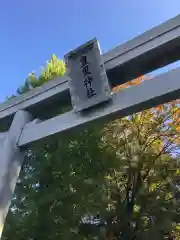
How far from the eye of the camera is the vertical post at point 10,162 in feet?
10.2

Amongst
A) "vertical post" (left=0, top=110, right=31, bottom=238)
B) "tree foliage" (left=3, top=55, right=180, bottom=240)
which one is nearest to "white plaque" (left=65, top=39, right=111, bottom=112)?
"vertical post" (left=0, top=110, right=31, bottom=238)

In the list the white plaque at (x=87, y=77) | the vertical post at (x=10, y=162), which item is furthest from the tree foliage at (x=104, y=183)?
the white plaque at (x=87, y=77)

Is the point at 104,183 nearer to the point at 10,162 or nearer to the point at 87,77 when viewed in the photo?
the point at 10,162

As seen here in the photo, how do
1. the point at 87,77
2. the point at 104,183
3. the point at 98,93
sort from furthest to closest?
the point at 104,183
the point at 87,77
the point at 98,93

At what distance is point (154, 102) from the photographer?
2754 millimetres

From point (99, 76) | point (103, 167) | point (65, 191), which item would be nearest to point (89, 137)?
point (103, 167)

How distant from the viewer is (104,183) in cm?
621

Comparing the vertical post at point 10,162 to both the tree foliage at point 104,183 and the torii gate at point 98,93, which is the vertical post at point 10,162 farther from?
the tree foliage at point 104,183

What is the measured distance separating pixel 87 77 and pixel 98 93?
0.30 m

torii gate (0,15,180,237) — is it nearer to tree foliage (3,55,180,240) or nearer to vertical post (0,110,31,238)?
vertical post (0,110,31,238)

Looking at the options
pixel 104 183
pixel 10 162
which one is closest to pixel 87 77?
pixel 10 162

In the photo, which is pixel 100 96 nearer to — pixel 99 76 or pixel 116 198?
pixel 99 76

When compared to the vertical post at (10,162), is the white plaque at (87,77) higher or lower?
higher

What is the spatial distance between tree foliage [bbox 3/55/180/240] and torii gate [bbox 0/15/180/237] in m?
1.32
